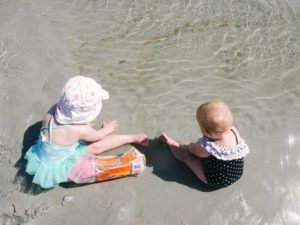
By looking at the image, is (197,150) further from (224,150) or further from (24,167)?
(24,167)

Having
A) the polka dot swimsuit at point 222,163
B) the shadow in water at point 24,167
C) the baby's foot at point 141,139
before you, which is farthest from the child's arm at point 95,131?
the polka dot swimsuit at point 222,163

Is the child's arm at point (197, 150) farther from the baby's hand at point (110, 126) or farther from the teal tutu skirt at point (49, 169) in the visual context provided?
the teal tutu skirt at point (49, 169)

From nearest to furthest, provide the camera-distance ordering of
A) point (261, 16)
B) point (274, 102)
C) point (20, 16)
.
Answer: point (274, 102) < point (20, 16) < point (261, 16)

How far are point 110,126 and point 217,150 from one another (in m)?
1.25

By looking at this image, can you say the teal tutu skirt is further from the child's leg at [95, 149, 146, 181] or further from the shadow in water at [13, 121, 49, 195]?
the child's leg at [95, 149, 146, 181]

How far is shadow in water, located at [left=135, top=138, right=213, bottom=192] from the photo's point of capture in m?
4.01

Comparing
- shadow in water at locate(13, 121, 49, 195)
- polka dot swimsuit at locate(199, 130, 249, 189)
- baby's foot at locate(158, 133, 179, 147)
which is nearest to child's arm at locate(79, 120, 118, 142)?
baby's foot at locate(158, 133, 179, 147)

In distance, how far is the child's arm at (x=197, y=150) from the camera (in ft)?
12.6

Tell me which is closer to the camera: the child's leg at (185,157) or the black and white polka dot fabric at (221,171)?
the black and white polka dot fabric at (221,171)

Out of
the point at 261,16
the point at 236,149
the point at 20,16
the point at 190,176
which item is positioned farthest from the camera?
the point at 261,16

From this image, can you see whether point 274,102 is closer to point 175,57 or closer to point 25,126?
point 175,57

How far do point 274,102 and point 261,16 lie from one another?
1683 millimetres

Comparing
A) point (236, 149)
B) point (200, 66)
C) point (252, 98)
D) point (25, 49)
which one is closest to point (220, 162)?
point (236, 149)

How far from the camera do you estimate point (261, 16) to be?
19.2ft
